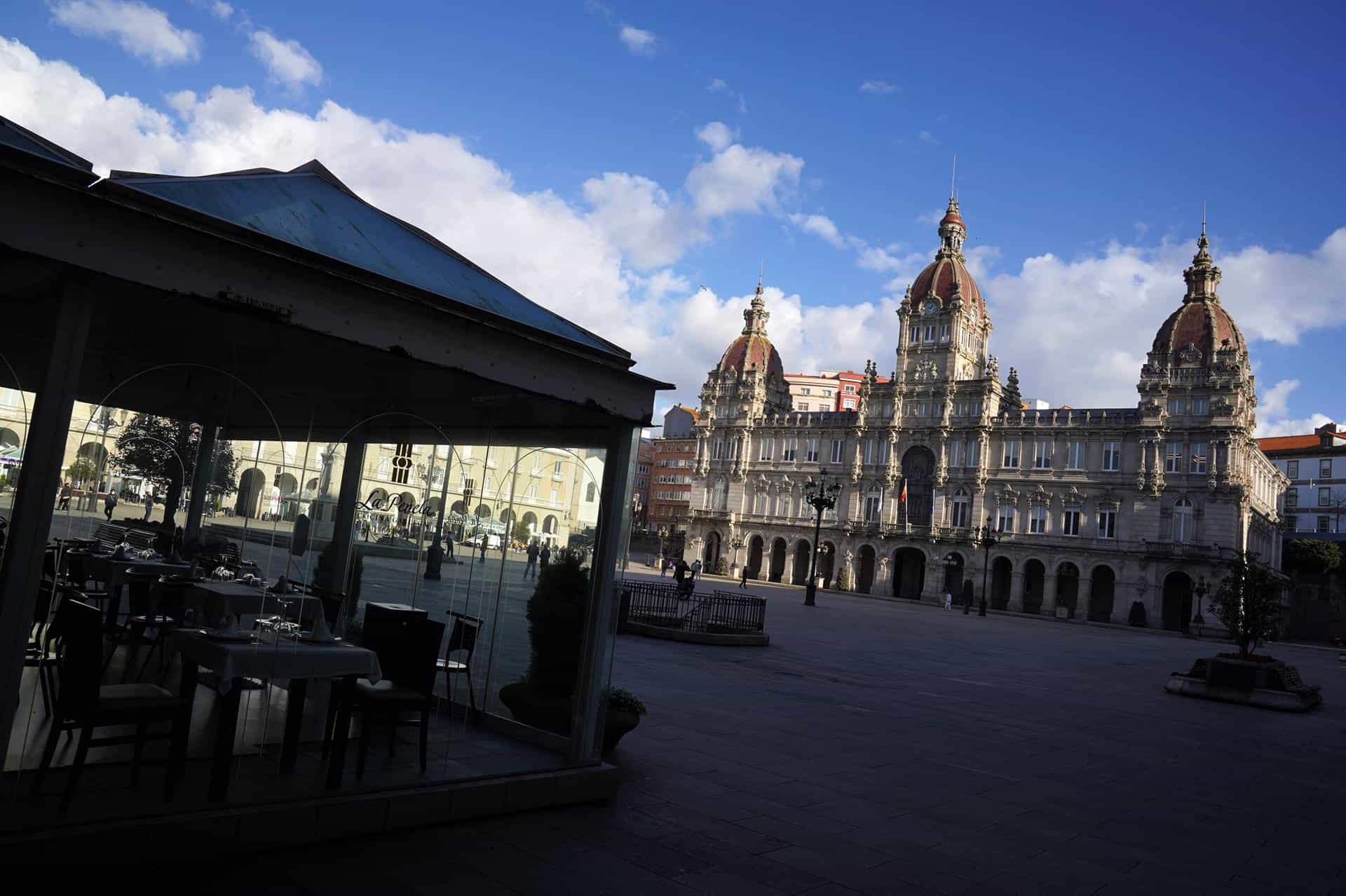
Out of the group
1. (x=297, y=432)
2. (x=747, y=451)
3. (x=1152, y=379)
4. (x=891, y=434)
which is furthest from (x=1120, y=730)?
(x=747, y=451)

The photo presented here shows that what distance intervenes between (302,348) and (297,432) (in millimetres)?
732

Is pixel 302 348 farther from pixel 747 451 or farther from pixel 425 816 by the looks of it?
pixel 747 451

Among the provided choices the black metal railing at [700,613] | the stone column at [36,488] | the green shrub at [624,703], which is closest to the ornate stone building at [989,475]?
the black metal railing at [700,613]

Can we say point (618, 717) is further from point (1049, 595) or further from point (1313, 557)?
point (1313, 557)

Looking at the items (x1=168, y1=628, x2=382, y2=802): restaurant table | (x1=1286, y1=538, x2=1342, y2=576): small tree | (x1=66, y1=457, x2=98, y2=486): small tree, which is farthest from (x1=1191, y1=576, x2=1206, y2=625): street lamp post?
(x1=66, y1=457, x2=98, y2=486): small tree

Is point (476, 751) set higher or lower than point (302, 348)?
lower

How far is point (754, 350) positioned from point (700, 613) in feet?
217

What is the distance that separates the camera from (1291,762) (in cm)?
1177

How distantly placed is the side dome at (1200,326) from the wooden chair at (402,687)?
209ft

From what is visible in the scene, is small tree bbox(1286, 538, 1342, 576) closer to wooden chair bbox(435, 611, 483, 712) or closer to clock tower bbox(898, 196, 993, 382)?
clock tower bbox(898, 196, 993, 382)

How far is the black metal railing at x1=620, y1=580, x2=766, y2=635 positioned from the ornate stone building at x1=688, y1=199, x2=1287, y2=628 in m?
38.6

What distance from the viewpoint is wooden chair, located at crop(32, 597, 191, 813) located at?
5.12m

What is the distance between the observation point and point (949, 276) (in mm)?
72625

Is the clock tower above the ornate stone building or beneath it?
above
